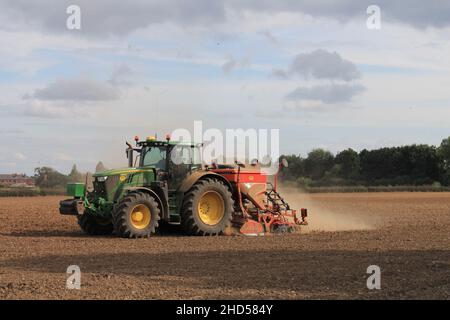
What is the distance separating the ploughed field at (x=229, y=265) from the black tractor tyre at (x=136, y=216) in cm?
33

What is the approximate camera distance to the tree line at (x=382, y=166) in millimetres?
76375

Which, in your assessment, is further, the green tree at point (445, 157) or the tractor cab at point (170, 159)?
the green tree at point (445, 157)

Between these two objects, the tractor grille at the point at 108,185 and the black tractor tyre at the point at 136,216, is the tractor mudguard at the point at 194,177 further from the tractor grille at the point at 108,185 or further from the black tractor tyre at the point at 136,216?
the tractor grille at the point at 108,185

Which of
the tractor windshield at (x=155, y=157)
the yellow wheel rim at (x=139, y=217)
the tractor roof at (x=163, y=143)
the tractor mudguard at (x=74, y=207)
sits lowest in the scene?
the yellow wheel rim at (x=139, y=217)

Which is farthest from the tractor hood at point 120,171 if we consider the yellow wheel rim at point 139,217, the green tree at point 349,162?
the green tree at point 349,162

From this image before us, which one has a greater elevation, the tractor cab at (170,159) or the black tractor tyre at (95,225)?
the tractor cab at (170,159)

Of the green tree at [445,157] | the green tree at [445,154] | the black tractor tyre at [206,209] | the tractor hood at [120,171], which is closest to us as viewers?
the tractor hood at [120,171]

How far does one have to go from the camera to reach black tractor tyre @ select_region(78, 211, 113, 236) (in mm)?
17797

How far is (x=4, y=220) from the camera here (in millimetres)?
23516

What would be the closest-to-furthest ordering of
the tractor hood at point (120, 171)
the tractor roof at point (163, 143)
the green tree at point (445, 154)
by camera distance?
1. the tractor hood at point (120, 171)
2. the tractor roof at point (163, 143)
3. the green tree at point (445, 154)
